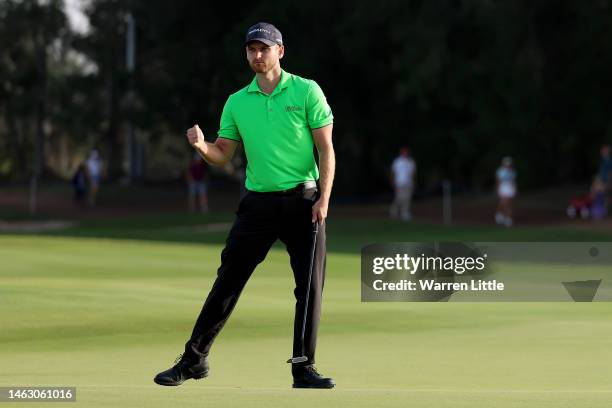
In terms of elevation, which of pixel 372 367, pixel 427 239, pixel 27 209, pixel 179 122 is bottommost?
pixel 372 367

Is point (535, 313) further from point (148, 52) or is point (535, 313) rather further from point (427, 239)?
point (148, 52)

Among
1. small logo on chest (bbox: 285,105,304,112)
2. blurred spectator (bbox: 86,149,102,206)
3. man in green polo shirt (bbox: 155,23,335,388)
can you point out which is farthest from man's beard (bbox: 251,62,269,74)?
blurred spectator (bbox: 86,149,102,206)

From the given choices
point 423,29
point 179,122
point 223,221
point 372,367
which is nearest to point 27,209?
point 179,122

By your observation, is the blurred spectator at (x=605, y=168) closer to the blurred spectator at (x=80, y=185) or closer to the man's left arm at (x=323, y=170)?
the blurred spectator at (x=80, y=185)

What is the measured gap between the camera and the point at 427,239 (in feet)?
122

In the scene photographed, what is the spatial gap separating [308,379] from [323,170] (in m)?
1.36

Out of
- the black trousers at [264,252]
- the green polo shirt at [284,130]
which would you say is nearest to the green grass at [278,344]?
the black trousers at [264,252]

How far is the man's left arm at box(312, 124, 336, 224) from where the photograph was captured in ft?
30.9

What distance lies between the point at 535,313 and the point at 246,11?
45.1 meters

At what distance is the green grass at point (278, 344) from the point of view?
351 inches

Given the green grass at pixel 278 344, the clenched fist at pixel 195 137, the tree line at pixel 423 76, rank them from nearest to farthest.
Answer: the green grass at pixel 278 344 < the clenched fist at pixel 195 137 < the tree line at pixel 423 76

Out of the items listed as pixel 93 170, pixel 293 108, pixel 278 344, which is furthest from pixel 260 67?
pixel 93 170

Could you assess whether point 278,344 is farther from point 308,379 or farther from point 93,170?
point 93,170

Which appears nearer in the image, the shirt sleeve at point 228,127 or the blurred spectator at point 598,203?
the shirt sleeve at point 228,127
